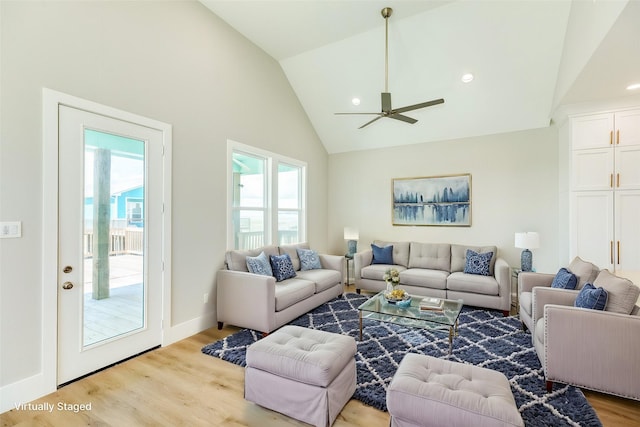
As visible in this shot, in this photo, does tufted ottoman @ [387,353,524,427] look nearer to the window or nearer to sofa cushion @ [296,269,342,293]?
sofa cushion @ [296,269,342,293]

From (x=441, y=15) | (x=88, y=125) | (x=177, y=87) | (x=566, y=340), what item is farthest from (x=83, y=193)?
(x=441, y=15)

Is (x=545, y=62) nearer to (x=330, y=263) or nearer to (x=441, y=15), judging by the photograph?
(x=441, y=15)

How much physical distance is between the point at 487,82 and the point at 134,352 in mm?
5464

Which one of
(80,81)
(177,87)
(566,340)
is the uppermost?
(177,87)

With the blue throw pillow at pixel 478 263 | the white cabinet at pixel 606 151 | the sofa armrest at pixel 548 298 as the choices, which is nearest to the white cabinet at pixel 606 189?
the white cabinet at pixel 606 151

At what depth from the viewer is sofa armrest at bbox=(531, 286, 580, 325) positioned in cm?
269

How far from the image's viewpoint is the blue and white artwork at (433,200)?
5.07 m

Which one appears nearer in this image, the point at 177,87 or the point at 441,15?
the point at 177,87

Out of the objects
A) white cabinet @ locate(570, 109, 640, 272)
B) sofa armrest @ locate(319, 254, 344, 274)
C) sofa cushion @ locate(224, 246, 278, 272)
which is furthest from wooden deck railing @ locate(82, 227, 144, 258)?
white cabinet @ locate(570, 109, 640, 272)

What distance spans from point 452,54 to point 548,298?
3224 mm

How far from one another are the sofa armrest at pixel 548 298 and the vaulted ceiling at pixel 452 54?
217 cm

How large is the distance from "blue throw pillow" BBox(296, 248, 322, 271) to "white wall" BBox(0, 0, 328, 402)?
1.32m

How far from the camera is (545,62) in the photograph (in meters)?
3.74

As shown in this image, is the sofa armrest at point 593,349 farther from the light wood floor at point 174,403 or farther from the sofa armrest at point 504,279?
the sofa armrest at point 504,279
